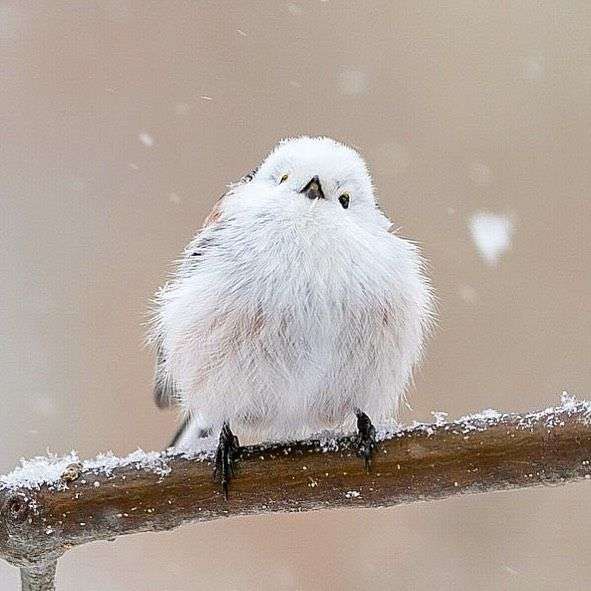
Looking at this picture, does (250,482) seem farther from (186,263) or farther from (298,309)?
(186,263)

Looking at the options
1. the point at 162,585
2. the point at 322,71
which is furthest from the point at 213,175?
the point at 162,585

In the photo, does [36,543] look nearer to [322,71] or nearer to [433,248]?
[433,248]

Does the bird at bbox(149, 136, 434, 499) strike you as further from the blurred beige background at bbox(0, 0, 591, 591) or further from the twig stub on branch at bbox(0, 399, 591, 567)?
the blurred beige background at bbox(0, 0, 591, 591)

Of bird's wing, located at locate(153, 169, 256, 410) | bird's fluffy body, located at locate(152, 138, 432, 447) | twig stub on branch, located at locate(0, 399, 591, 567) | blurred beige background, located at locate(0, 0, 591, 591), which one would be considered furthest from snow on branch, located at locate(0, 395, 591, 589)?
blurred beige background, located at locate(0, 0, 591, 591)

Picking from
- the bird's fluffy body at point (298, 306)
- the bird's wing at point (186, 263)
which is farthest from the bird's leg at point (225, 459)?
the bird's wing at point (186, 263)

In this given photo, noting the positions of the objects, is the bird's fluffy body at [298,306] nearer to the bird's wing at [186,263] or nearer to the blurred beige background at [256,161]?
the bird's wing at [186,263]

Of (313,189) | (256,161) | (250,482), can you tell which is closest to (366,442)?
(250,482)
